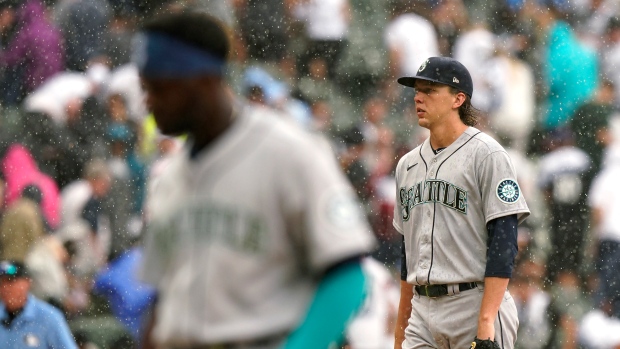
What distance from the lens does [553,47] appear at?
1039 centimetres

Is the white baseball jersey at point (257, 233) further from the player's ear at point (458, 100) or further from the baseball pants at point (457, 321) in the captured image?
the player's ear at point (458, 100)

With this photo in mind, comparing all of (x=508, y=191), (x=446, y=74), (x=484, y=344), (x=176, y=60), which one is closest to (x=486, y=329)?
(x=484, y=344)

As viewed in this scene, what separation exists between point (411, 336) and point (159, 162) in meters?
4.87

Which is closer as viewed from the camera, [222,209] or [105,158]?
[222,209]

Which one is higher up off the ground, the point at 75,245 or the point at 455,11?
the point at 455,11

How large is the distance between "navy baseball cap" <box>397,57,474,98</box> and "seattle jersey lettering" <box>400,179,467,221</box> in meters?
0.44

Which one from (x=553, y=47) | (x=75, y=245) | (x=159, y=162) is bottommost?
(x=75, y=245)

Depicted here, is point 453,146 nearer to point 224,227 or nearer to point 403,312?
point 403,312

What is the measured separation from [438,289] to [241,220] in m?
2.59

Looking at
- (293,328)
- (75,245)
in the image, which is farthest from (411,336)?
(75,245)

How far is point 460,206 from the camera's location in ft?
16.2

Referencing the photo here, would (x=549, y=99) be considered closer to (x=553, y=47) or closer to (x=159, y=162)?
(x=553, y=47)

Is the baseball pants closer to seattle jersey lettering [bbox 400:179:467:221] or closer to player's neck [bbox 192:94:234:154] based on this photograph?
seattle jersey lettering [bbox 400:179:467:221]

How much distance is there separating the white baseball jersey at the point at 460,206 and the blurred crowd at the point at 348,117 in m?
4.11
